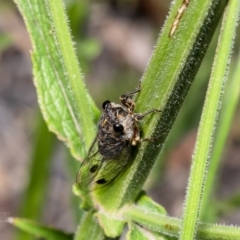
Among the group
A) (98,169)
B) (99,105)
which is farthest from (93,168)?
(99,105)

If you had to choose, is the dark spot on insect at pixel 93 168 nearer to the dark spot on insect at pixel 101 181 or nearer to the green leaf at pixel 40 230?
the dark spot on insect at pixel 101 181

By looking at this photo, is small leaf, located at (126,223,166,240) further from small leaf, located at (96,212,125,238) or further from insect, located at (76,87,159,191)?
insect, located at (76,87,159,191)

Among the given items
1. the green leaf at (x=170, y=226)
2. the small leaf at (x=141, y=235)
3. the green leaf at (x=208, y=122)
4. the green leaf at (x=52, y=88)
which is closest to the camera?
the green leaf at (x=208, y=122)

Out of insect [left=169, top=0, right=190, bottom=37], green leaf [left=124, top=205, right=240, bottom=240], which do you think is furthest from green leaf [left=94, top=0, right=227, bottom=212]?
green leaf [left=124, top=205, right=240, bottom=240]

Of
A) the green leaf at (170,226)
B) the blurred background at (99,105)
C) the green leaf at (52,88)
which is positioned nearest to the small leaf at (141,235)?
the green leaf at (170,226)

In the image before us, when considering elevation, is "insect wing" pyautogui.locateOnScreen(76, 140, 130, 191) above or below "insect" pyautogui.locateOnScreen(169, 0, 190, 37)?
below

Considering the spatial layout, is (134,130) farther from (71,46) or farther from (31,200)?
→ (31,200)

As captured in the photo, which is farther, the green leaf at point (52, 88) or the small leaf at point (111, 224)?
the green leaf at point (52, 88)
